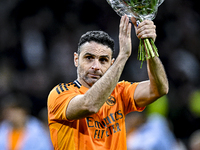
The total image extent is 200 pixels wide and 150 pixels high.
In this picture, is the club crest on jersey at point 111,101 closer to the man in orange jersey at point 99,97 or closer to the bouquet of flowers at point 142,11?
the man in orange jersey at point 99,97

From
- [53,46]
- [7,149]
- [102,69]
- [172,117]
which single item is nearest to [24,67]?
[53,46]

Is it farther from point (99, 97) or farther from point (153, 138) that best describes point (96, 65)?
point (153, 138)

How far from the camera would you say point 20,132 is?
5078mm

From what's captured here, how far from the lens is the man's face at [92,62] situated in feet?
9.41

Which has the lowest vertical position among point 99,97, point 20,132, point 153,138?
point 153,138

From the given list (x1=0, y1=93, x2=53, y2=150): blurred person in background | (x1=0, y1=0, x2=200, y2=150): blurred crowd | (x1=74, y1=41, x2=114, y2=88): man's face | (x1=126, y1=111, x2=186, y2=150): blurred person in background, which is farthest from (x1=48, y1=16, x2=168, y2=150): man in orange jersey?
(x1=0, y1=0, x2=200, y2=150): blurred crowd

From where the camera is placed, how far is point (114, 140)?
8.89 feet

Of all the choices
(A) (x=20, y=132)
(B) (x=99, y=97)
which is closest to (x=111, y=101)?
(B) (x=99, y=97)

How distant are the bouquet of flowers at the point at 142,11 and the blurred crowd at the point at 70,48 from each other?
155 inches

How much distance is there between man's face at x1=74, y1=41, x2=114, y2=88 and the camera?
2.87 meters

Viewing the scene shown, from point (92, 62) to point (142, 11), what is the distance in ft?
2.55

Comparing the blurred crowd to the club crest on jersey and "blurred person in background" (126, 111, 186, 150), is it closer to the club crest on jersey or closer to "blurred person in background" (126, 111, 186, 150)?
"blurred person in background" (126, 111, 186, 150)

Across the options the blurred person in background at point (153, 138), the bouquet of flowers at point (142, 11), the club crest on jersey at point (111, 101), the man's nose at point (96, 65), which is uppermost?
the bouquet of flowers at point (142, 11)

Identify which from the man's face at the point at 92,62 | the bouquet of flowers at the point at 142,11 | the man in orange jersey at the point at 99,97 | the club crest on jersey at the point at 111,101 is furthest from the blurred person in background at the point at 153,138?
the bouquet of flowers at the point at 142,11
